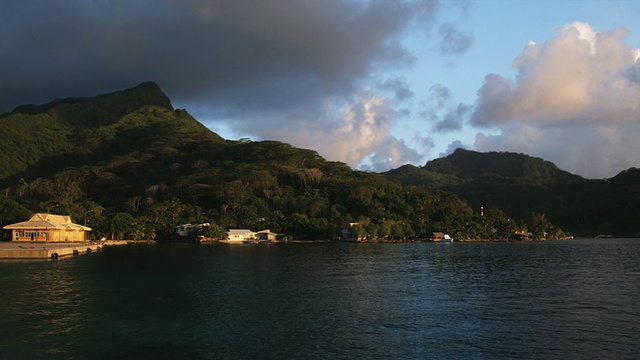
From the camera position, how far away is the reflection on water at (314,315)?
25.4 metres

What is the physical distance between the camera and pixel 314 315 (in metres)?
34.0

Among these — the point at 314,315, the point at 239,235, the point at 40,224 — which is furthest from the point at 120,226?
the point at 314,315

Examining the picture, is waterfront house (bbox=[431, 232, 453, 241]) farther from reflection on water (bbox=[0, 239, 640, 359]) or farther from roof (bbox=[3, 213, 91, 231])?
reflection on water (bbox=[0, 239, 640, 359])

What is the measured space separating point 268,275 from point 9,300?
27.3 meters

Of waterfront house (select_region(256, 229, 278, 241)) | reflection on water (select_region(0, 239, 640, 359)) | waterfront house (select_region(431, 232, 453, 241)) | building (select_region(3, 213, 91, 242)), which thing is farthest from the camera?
waterfront house (select_region(431, 232, 453, 241))

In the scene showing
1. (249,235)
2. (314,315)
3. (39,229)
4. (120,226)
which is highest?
(120,226)

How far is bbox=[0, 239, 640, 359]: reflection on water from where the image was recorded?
25.4m

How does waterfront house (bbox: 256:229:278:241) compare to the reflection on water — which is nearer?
the reflection on water

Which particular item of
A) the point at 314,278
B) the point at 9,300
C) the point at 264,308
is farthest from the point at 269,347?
the point at 314,278

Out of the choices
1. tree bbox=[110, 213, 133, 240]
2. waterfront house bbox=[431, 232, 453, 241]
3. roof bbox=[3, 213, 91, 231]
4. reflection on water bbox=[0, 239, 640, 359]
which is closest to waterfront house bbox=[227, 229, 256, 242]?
tree bbox=[110, 213, 133, 240]

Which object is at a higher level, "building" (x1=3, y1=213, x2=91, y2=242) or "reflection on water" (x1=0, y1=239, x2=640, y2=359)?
"building" (x1=3, y1=213, x2=91, y2=242)

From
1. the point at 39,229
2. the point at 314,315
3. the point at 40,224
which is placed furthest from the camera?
the point at 39,229

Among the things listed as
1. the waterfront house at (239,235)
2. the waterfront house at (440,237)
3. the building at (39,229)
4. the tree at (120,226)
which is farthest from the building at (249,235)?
the building at (39,229)

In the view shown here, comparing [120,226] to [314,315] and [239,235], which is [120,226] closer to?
[239,235]
